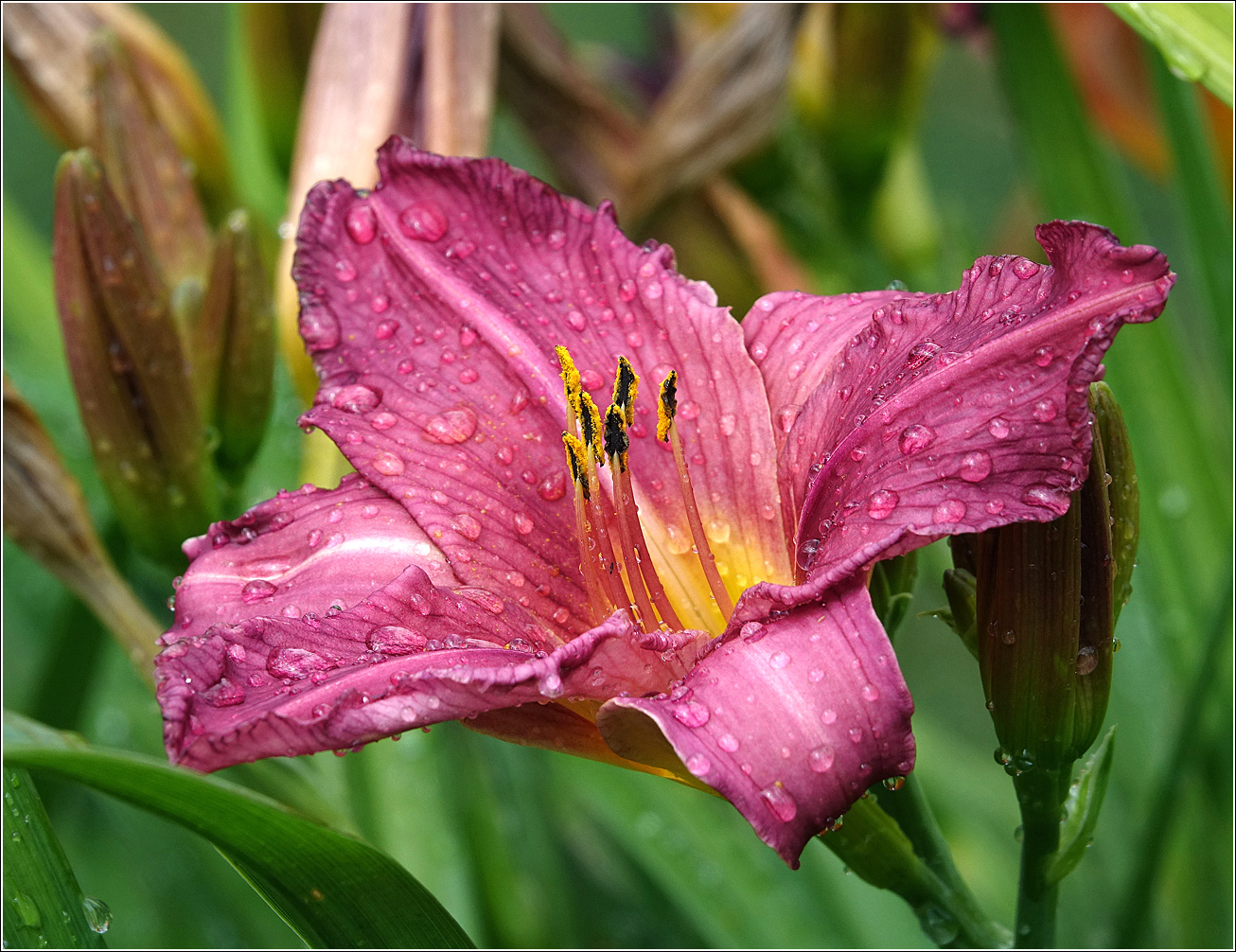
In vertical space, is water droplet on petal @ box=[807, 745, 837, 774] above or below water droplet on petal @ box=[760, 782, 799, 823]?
above

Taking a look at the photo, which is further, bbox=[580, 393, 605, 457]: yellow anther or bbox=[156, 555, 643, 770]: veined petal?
bbox=[580, 393, 605, 457]: yellow anther

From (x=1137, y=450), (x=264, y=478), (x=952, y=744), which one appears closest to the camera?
(x=1137, y=450)

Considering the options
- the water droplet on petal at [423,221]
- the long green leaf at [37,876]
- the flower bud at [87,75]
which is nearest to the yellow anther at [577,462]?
the water droplet on petal at [423,221]

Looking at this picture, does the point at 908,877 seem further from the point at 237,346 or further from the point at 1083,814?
the point at 237,346

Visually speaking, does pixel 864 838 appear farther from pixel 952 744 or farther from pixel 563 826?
pixel 952 744

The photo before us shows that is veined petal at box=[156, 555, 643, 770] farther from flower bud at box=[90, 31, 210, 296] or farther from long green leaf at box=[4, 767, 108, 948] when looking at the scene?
flower bud at box=[90, 31, 210, 296]

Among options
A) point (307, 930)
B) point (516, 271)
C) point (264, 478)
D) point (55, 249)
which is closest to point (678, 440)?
point (516, 271)

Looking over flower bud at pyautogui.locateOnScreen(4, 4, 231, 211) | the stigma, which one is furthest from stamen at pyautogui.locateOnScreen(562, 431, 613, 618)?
flower bud at pyautogui.locateOnScreen(4, 4, 231, 211)
